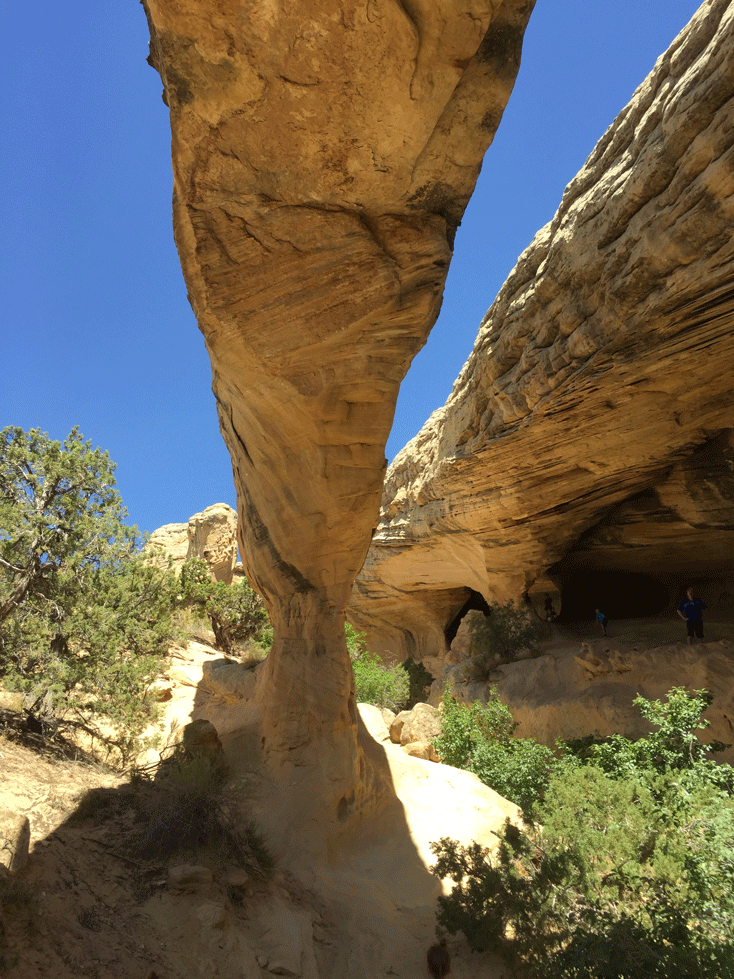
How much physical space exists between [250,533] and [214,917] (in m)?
4.79

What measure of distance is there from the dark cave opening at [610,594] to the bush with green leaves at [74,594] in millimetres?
13046

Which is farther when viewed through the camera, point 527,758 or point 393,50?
point 527,758

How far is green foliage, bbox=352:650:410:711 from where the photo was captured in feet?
54.6

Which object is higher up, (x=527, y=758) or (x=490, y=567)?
(x=490, y=567)

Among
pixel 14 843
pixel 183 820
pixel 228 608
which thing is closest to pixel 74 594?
pixel 183 820

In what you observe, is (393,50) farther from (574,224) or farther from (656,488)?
(656,488)

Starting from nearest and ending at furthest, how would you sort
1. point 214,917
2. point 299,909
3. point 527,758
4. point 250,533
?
1. point 214,917
2. point 299,909
3. point 250,533
4. point 527,758

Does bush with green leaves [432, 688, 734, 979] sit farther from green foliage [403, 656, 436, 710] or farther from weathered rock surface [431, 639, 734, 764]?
green foliage [403, 656, 436, 710]

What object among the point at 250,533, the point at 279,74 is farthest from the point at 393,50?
the point at 250,533

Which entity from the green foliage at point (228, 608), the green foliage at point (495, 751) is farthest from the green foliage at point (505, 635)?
the green foliage at point (228, 608)

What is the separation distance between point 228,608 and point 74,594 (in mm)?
8631

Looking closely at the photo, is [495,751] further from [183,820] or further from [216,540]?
[216,540]

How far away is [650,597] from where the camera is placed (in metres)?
18.6

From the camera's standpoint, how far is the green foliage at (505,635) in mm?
15312
